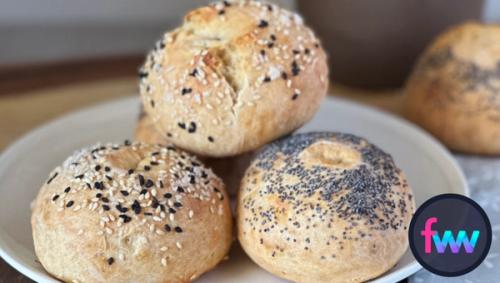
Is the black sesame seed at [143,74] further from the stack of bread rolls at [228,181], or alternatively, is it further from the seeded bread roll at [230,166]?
the seeded bread roll at [230,166]

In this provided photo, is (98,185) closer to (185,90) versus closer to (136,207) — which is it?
(136,207)

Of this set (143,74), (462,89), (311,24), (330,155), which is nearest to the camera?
(330,155)

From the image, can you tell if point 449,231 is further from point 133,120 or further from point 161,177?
point 133,120

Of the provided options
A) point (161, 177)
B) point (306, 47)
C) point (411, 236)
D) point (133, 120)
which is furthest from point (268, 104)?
point (133, 120)

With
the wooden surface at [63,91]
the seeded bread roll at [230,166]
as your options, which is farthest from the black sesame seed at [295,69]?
the wooden surface at [63,91]

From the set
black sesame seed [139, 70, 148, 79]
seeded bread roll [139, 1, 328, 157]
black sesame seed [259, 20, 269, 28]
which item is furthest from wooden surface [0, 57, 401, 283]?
black sesame seed [259, 20, 269, 28]

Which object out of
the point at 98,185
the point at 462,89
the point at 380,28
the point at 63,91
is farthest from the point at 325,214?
the point at 63,91

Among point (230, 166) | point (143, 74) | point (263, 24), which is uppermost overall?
point (263, 24)
